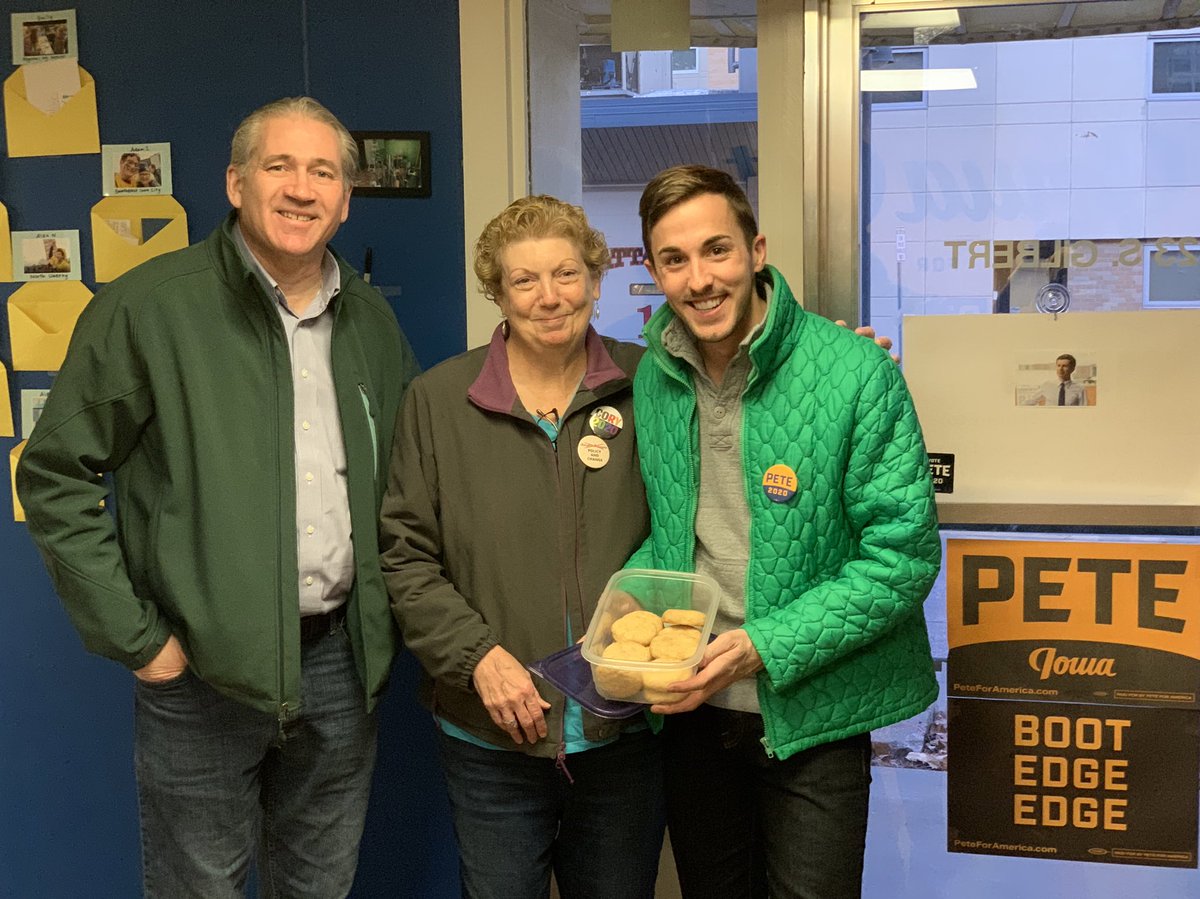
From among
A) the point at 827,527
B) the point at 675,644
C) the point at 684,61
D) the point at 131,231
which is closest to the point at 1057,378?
the point at 827,527

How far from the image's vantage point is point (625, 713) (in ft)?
5.38

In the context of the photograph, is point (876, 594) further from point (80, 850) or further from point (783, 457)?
point (80, 850)

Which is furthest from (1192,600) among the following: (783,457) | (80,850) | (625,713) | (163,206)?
(80,850)

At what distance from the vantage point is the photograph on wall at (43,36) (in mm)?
2455

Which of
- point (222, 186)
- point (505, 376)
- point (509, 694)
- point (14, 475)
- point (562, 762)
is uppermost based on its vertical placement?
point (222, 186)

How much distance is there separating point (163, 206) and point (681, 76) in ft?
3.80

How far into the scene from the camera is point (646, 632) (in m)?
1.62

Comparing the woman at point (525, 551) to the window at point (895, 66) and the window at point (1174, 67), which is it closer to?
the window at point (895, 66)

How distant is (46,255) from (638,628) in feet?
5.55

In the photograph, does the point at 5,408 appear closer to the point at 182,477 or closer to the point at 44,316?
the point at 44,316

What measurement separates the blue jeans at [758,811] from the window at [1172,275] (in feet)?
3.73

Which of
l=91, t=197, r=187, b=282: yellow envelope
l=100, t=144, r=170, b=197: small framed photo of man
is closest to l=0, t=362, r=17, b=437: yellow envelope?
l=91, t=197, r=187, b=282: yellow envelope

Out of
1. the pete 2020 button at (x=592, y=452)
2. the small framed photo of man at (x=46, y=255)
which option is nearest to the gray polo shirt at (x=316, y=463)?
the pete 2020 button at (x=592, y=452)

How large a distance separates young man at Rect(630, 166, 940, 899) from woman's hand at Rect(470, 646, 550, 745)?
214mm
